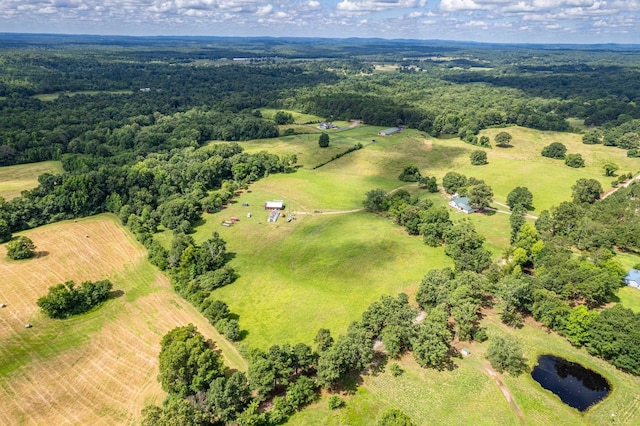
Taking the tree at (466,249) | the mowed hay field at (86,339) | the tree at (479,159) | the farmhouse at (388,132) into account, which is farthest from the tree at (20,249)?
the farmhouse at (388,132)

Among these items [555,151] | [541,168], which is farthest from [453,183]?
[555,151]

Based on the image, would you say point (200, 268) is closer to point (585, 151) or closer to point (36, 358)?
point (36, 358)

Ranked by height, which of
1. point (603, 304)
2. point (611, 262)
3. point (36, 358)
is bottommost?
point (36, 358)

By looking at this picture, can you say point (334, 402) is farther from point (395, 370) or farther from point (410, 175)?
point (410, 175)

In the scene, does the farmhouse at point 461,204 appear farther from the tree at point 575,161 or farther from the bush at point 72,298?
the bush at point 72,298

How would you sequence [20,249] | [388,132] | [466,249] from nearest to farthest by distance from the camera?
[466,249] → [20,249] → [388,132]

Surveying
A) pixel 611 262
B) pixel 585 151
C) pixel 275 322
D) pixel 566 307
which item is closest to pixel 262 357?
pixel 275 322
